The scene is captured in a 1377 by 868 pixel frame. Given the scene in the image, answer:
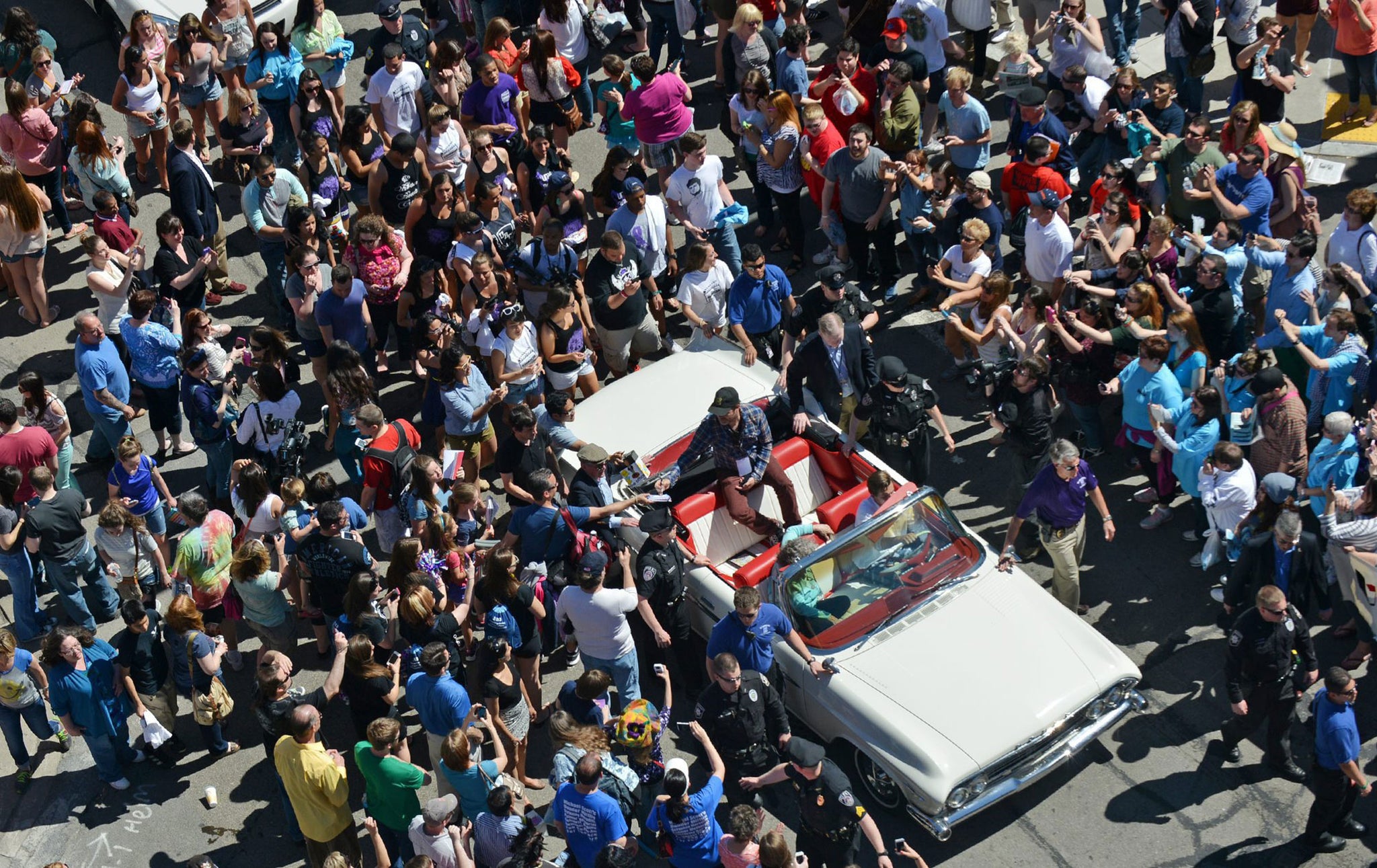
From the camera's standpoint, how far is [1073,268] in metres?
15.7

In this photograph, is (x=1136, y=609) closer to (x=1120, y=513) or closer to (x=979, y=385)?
(x=1120, y=513)

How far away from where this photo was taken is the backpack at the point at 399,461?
13.2 meters

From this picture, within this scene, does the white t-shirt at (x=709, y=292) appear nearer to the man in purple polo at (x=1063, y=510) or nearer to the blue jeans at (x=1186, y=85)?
the man in purple polo at (x=1063, y=510)

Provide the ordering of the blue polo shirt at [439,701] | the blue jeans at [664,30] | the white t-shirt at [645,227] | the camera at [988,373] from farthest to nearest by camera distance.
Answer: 1. the blue jeans at [664,30]
2. the white t-shirt at [645,227]
3. the camera at [988,373]
4. the blue polo shirt at [439,701]

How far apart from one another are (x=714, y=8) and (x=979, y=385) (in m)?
5.79

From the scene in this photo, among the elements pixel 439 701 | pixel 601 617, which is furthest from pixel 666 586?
pixel 439 701

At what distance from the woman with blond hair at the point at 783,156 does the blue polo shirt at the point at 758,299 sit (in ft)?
5.81

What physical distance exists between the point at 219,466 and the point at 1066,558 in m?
6.94

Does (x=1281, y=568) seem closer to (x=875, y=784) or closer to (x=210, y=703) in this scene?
(x=875, y=784)

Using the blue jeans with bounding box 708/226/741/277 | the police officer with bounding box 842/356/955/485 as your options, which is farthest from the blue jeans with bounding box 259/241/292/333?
the police officer with bounding box 842/356/955/485

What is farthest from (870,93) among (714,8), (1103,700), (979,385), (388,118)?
(1103,700)

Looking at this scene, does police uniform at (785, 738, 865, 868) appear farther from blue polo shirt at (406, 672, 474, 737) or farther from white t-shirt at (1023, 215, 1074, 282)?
white t-shirt at (1023, 215, 1074, 282)

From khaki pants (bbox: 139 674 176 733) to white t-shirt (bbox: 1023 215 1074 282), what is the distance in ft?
25.6

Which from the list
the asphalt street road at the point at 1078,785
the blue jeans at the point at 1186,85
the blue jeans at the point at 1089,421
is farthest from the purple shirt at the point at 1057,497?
the blue jeans at the point at 1186,85
